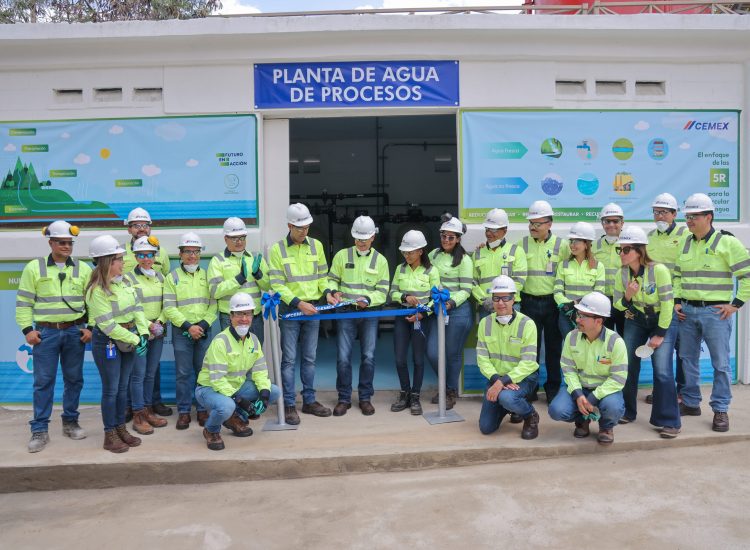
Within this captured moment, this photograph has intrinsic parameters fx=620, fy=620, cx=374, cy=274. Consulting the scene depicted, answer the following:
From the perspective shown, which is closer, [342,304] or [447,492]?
[447,492]

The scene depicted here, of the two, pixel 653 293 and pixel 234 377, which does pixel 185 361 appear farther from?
pixel 653 293

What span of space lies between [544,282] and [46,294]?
4560 millimetres

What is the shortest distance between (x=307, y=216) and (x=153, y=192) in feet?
6.61

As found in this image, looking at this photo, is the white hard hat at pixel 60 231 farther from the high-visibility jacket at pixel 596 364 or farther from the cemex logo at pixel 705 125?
the cemex logo at pixel 705 125

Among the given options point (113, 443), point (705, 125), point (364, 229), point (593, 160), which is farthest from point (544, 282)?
point (113, 443)

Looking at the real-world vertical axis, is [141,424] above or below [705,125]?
below

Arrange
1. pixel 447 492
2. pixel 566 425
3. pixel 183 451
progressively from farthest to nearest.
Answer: pixel 566 425, pixel 183 451, pixel 447 492

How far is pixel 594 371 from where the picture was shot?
5.20 metres

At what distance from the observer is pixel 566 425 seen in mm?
5699

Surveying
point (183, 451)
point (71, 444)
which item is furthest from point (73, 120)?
point (183, 451)

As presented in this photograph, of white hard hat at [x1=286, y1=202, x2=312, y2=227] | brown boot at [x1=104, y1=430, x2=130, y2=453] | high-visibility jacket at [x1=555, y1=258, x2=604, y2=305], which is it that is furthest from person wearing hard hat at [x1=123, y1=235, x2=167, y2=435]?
high-visibility jacket at [x1=555, y1=258, x2=604, y2=305]

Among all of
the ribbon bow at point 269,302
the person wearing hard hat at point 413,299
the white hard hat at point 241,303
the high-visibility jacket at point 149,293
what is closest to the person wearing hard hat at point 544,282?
the person wearing hard hat at point 413,299

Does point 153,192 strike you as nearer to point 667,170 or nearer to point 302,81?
point 302,81

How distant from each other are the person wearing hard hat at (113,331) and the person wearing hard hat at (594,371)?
142 inches
